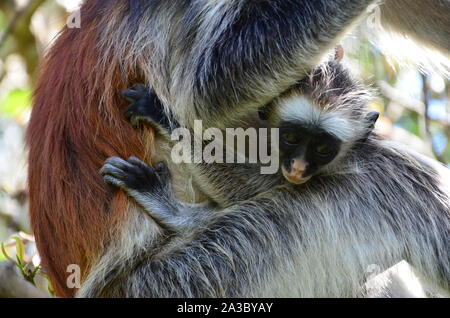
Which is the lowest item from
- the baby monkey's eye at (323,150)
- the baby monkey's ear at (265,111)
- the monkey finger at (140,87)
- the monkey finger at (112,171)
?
the baby monkey's eye at (323,150)

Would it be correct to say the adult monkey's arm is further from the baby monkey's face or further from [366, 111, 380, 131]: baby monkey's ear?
[366, 111, 380, 131]: baby monkey's ear

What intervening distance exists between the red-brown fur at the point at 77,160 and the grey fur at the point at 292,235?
5.6 inches

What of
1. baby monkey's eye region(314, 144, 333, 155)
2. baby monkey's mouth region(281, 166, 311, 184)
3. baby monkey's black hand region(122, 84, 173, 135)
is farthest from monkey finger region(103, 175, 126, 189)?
baby monkey's eye region(314, 144, 333, 155)

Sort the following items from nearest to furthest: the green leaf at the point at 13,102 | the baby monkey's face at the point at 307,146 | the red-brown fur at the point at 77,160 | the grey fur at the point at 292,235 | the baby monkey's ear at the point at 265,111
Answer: the grey fur at the point at 292,235 < the red-brown fur at the point at 77,160 < the baby monkey's face at the point at 307,146 < the baby monkey's ear at the point at 265,111 < the green leaf at the point at 13,102

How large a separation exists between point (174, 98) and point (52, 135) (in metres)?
0.73

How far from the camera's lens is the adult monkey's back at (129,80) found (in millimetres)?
4141

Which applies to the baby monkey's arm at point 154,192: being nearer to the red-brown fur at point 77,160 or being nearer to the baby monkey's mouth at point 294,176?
the red-brown fur at point 77,160

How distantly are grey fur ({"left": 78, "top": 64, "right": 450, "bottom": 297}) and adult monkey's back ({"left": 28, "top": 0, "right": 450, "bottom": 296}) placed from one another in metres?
0.16

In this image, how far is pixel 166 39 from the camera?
4.46m

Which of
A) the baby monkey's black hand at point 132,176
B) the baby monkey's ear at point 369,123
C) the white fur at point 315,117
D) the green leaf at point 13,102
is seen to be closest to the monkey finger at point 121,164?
the baby monkey's black hand at point 132,176

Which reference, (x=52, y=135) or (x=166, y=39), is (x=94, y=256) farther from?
(x=166, y=39)

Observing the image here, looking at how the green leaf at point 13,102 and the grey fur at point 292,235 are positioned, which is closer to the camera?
the grey fur at point 292,235
